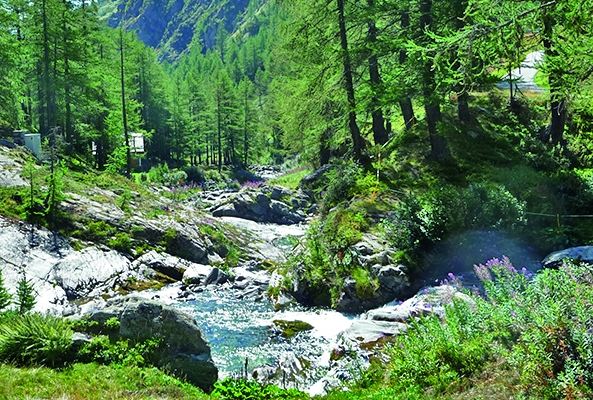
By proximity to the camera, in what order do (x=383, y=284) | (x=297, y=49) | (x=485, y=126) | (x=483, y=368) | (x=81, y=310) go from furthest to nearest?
1. (x=485, y=126)
2. (x=297, y=49)
3. (x=81, y=310)
4. (x=383, y=284)
5. (x=483, y=368)

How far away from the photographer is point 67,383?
19.6ft

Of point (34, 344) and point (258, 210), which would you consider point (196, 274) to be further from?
point (258, 210)

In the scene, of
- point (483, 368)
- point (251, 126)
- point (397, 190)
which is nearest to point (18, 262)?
point (397, 190)

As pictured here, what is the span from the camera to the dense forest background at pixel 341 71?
7543 millimetres

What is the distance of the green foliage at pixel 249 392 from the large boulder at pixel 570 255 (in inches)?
288

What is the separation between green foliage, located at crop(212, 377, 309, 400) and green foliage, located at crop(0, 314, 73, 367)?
8.53ft

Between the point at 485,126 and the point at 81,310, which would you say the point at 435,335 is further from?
the point at 485,126

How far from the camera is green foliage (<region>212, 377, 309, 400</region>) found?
20.6 feet

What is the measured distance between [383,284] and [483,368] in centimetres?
608

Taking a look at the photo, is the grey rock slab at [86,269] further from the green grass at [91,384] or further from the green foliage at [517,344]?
the green foliage at [517,344]

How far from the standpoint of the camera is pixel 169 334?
8.15 m

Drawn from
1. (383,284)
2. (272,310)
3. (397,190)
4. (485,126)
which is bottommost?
(272,310)

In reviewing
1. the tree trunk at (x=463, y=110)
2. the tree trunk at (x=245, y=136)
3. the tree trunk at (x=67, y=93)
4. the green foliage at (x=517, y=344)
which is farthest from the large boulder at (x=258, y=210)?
the tree trunk at (x=245, y=136)

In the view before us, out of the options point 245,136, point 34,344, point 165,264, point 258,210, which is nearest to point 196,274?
point 165,264
